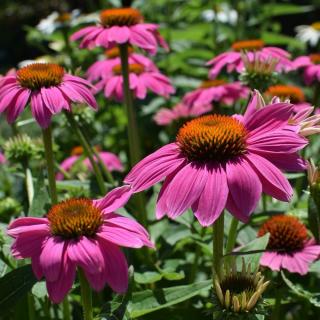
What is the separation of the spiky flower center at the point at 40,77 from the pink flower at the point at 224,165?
0.83 ft

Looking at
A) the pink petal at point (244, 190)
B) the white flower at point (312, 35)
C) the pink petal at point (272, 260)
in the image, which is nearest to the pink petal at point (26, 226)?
the pink petal at point (244, 190)

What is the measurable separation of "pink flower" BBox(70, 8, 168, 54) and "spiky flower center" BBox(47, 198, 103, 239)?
557 millimetres

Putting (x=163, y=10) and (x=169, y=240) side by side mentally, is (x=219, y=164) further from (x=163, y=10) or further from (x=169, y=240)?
(x=163, y=10)

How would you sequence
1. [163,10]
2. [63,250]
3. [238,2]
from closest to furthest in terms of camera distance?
[63,250] < [238,2] < [163,10]

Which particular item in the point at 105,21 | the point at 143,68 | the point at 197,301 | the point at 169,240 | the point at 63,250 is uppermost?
the point at 105,21

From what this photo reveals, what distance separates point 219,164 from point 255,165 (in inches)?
2.0

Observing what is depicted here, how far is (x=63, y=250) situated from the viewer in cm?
83

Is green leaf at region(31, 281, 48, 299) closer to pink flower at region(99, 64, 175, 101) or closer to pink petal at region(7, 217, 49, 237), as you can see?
pink petal at region(7, 217, 49, 237)

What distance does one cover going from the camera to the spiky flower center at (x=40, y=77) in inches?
43.5

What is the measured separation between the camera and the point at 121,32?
1422 mm

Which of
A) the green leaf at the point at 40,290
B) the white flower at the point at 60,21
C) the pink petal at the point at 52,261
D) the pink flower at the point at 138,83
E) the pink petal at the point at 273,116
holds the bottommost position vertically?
the green leaf at the point at 40,290

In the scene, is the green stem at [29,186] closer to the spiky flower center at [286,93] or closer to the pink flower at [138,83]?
the pink flower at [138,83]

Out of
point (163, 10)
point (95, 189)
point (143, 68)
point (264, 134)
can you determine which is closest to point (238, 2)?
point (163, 10)

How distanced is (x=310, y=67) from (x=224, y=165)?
0.82m
